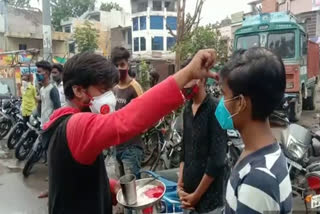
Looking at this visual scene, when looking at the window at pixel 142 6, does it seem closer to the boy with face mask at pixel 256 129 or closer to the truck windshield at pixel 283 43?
the truck windshield at pixel 283 43

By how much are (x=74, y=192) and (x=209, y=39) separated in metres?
12.3

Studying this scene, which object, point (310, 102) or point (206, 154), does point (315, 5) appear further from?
point (206, 154)

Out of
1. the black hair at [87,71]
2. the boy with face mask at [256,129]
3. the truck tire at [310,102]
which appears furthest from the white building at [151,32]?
the boy with face mask at [256,129]

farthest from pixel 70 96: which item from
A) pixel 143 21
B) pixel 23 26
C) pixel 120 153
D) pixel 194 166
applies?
pixel 143 21

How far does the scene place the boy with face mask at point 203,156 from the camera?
2.11 meters

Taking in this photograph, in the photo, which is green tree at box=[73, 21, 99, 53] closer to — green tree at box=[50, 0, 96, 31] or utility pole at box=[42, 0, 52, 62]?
utility pole at box=[42, 0, 52, 62]

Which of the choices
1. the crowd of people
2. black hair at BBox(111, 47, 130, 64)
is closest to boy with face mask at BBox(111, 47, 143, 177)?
black hair at BBox(111, 47, 130, 64)

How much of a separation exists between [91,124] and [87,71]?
301 millimetres

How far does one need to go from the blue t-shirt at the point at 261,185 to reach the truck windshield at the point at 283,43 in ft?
28.3

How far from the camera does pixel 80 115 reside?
1278mm

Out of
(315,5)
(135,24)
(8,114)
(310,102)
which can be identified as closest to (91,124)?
(8,114)

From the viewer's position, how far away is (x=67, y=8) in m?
39.8

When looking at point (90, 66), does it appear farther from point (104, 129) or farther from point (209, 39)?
point (209, 39)

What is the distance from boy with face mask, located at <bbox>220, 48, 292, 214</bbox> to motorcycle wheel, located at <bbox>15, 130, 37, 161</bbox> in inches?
236
